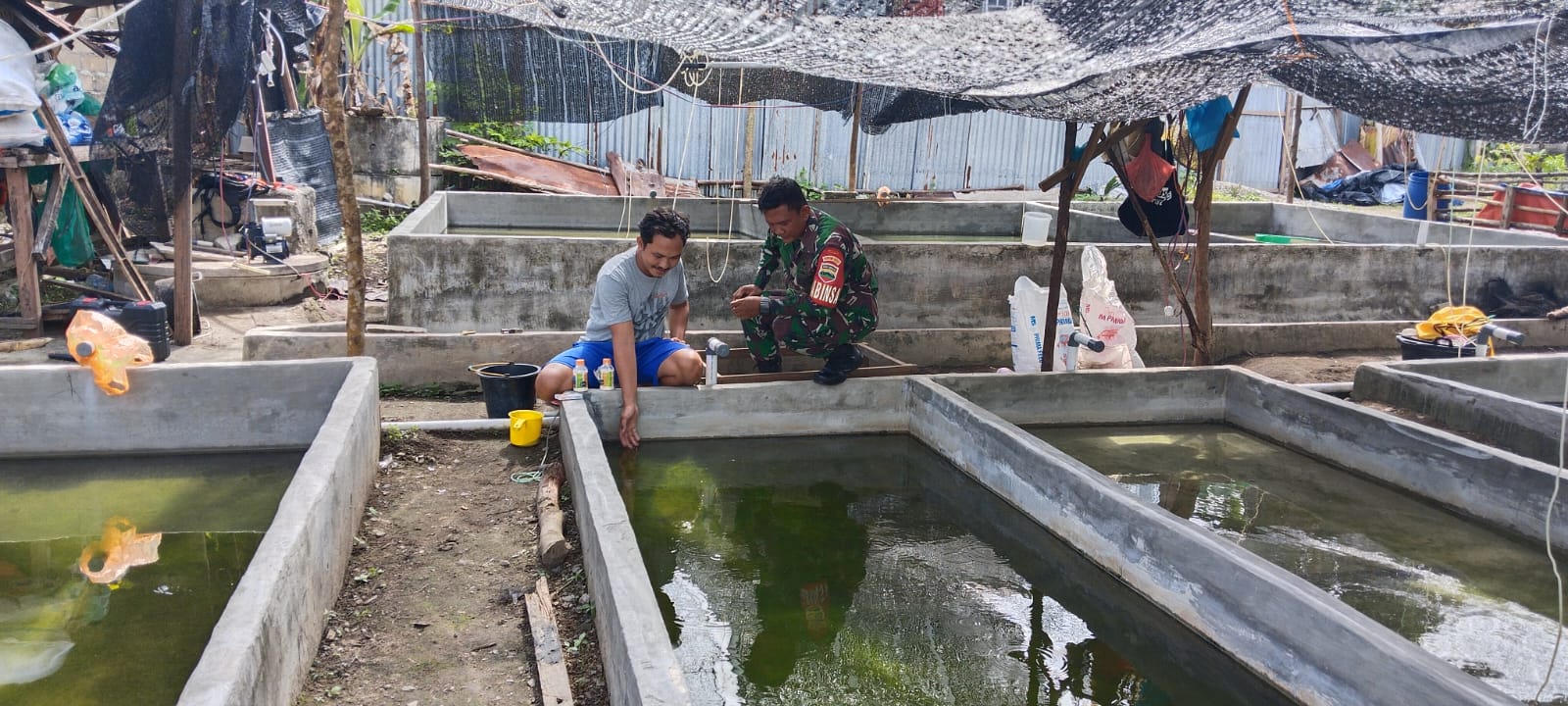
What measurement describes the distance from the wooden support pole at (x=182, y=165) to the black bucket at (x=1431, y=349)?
8.33m

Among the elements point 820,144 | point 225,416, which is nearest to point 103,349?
point 225,416

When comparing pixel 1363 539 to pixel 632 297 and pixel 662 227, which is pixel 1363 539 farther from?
pixel 632 297

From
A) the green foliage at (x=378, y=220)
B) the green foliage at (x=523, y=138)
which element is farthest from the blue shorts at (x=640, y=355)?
the green foliage at (x=523, y=138)

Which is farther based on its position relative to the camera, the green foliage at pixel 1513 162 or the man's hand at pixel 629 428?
the green foliage at pixel 1513 162

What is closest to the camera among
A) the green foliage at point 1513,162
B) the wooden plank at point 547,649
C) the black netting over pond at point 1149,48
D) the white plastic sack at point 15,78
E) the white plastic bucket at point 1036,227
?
the wooden plank at point 547,649

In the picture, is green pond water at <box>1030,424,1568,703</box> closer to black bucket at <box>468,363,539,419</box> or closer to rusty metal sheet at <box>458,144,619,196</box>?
black bucket at <box>468,363,539,419</box>

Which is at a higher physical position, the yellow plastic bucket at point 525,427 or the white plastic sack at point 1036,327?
the white plastic sack at point 1036,327

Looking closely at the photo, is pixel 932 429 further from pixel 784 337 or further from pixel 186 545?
pixel 186 545

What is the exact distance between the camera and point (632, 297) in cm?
554

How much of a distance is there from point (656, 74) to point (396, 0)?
4.66m

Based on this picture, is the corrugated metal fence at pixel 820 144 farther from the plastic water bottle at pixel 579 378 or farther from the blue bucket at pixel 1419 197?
the plastic water bottle at pixel 579 378

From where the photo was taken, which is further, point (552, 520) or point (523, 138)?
point (523, 138)

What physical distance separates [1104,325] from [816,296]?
2166 millimetres

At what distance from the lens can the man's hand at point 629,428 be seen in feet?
18.1
